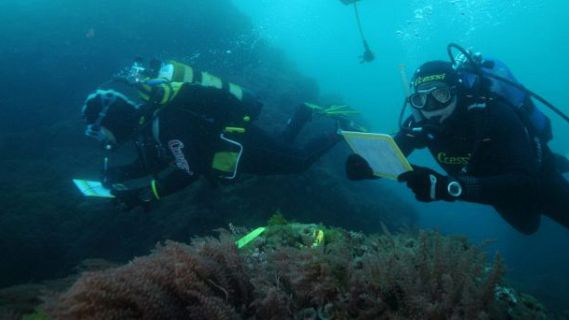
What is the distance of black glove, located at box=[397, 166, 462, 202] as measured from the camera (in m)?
3.40

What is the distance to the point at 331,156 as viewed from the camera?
515 inches

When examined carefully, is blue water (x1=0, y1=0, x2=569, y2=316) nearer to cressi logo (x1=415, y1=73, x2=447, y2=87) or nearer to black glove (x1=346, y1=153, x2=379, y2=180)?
cressi logo (x1=415, y1=73, x2=447, y2=87)

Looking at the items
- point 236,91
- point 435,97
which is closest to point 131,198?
point 236,91

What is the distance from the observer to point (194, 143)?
5.44 m

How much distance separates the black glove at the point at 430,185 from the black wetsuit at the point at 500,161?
14cm

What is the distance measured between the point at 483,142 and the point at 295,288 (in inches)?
133

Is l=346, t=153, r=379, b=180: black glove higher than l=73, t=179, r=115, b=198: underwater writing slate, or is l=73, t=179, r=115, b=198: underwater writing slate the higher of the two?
l=346, t=153, r=379, b=180: black glove

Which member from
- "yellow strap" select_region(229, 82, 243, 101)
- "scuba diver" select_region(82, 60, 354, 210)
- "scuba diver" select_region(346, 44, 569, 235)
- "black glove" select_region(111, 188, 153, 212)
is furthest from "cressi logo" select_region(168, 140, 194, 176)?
"scuba diver" select_region(346, 44, 569, 235)

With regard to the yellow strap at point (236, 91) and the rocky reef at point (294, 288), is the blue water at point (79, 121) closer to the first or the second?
the rocky reef at point (294, 288)

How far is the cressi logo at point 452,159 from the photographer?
4668mm

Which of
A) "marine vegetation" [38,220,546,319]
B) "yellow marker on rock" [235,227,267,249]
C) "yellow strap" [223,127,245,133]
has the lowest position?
"yellow marker on rock" [235,227,267,249]

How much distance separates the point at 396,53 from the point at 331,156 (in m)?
115

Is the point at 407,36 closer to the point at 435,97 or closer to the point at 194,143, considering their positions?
the point at 435,97

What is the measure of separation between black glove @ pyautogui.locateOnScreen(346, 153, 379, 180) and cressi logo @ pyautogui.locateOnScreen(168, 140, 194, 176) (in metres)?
2.72
